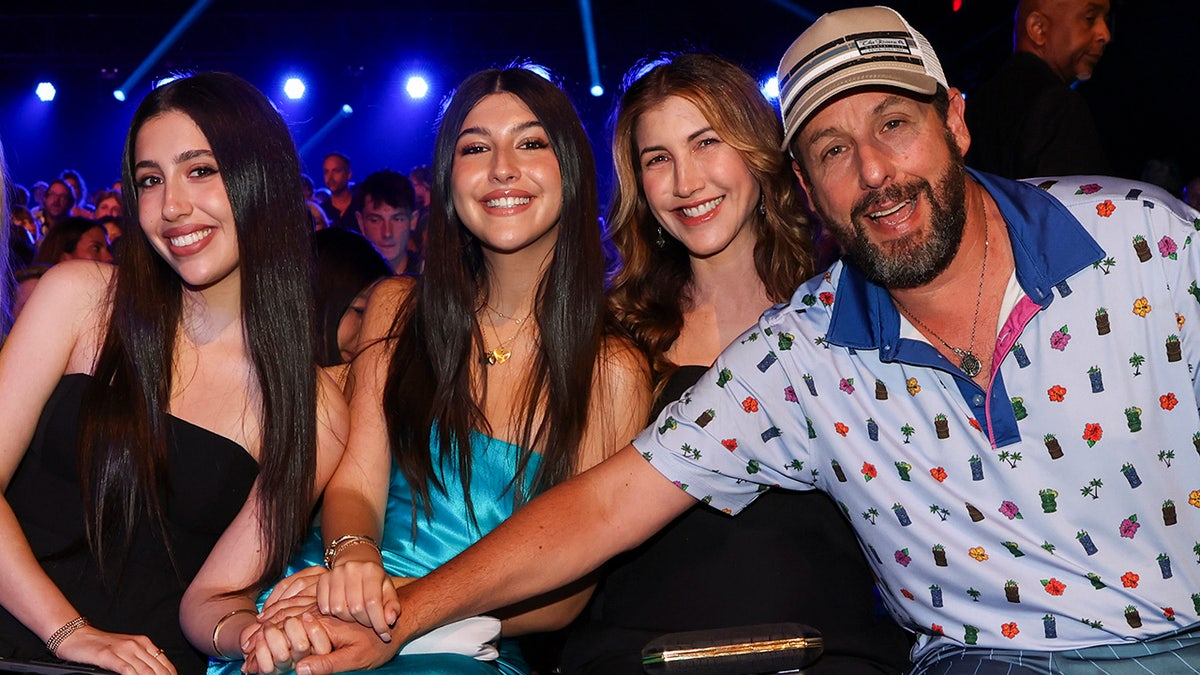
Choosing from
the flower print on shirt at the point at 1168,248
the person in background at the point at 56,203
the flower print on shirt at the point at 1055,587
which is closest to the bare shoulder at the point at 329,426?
the flower print on shirt at the point at 1055,587

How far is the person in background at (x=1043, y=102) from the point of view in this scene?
3916 millimetres

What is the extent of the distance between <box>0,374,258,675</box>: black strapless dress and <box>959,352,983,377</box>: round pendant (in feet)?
5.18

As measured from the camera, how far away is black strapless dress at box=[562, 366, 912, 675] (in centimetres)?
253

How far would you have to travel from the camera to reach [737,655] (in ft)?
5.99

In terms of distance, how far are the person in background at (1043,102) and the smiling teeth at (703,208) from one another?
5.08ft

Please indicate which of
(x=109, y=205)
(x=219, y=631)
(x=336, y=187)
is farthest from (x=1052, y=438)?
(x=109, y=205)

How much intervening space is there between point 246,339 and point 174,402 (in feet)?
0.72

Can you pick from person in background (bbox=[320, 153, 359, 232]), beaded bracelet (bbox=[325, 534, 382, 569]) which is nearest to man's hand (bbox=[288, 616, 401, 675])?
beaded bracelet (bbox=[325, 534, 382, 569])

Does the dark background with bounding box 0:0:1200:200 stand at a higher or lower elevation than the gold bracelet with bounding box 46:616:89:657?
higher

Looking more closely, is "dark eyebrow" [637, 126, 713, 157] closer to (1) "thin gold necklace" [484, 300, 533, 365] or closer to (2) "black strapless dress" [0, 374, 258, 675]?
(1) "thin gold necklace" [484, 300, 533, 365]

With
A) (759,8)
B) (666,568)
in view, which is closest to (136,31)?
(759,8)

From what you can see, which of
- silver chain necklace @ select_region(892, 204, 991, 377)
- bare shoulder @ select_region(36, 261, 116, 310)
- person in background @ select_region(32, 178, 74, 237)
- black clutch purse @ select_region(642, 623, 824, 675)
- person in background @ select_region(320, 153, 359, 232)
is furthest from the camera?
person in background @ select_region(32, 178, 74, 237)

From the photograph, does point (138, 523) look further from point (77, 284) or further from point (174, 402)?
point (77, 284)

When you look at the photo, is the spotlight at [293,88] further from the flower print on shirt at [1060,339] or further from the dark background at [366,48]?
the flower print on shirt at [1060,339]
